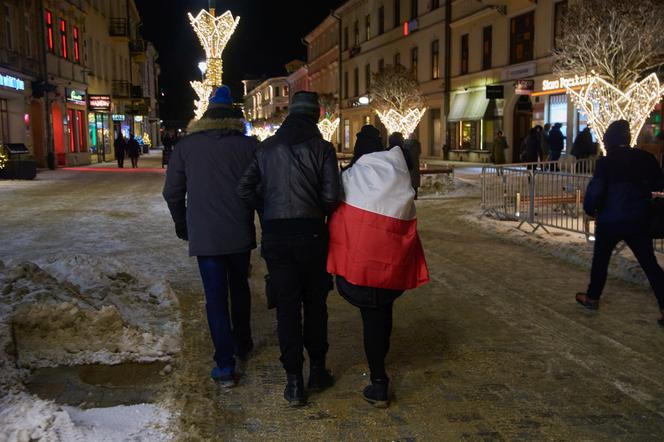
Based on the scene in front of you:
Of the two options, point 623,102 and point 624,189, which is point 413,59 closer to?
point 623,102

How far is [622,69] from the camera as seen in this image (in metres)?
14.5

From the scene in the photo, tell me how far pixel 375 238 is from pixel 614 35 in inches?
488

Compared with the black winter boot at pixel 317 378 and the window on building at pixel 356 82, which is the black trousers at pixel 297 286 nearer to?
the black winter boot at pixel 317 378

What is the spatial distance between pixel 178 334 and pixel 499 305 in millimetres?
3071

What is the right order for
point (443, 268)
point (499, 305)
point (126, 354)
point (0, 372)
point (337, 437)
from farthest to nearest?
point (443, 268) < point (499, 305) < point (126, 354) < point (0, 372) < point (337, 437)

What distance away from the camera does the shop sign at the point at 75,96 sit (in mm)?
32156

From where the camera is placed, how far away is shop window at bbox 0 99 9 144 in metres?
25.5

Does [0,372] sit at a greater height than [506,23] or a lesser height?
lesser

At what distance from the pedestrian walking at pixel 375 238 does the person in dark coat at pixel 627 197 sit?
2.50 metres

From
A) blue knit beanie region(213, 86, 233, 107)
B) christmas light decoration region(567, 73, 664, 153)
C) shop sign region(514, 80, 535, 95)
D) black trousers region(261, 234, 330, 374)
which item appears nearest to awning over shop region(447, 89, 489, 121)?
shop sign region(514, 80, 535, 95)

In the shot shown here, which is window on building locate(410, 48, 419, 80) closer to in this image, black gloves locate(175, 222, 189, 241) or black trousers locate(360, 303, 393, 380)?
black gloves locate(175, 222, 189, 241)

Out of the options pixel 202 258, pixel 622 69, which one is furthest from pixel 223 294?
pixel 622 69

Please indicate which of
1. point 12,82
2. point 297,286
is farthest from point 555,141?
point 12,82

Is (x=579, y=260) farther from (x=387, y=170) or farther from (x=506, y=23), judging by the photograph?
(x=506, y=23)
